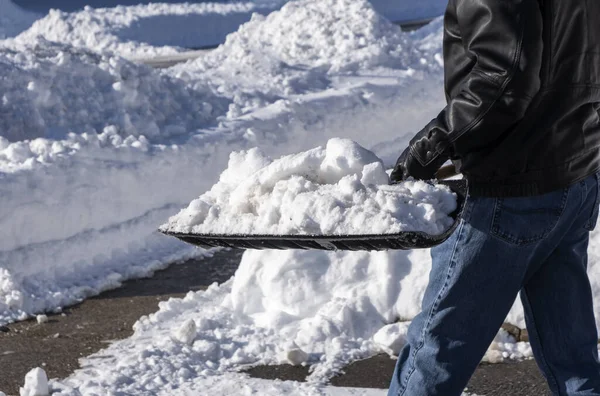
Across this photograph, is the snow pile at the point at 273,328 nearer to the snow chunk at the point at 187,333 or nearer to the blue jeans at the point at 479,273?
the snow chunk at the point at 187,333

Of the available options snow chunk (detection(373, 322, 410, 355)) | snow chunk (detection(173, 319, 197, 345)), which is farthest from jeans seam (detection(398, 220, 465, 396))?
snow chunk (detection(173, 319, 197, 345))

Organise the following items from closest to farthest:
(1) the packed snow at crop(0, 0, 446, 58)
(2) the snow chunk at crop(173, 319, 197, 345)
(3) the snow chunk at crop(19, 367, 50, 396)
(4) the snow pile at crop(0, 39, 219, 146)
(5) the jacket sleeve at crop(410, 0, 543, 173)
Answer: (5) the jacket sleeve at crop(410, 0, 543, 173)
(3) the snow chunk at crop(19, 367, 50, 396)
(2) the snow chunk at crop(173, 319, 197, 345)
(4) the snow pile at crop(0, 39, 219, 146)
(1) the packed snow at crop(0, 0, 446, 58)

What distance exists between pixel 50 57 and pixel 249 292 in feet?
13.8

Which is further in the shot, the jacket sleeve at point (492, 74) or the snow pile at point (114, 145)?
the snow pile at point (114, 145)

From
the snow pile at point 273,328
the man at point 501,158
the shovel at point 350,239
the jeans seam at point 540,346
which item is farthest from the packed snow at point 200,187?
the jeans seam at point 540,346

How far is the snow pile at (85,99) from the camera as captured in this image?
7.64m

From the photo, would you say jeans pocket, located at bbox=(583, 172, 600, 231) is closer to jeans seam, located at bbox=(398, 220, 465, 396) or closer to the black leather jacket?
the black leather jacket

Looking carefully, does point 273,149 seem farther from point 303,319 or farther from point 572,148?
point 572,148

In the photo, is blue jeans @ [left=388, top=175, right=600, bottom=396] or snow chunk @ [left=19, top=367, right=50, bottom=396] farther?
snow chunk @ [left=19, top=367, right=50, bottom=396]

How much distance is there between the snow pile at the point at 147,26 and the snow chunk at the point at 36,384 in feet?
52.9

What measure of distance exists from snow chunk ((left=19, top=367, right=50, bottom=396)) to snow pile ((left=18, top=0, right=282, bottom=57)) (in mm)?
16109

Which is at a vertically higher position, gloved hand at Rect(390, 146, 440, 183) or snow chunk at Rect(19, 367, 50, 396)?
gloved hand at Rect(390, 146, 440, 183)

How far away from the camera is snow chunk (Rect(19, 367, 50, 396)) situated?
4.01 meters

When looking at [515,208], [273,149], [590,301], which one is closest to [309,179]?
[515,208]
